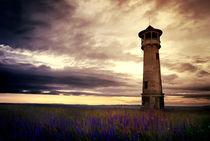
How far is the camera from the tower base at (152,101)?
17578 mm

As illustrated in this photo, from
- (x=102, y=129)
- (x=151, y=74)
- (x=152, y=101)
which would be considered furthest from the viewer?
(x=151, y=74)

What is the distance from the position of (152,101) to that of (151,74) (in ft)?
11.0

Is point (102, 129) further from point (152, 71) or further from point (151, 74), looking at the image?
point (152, 71)

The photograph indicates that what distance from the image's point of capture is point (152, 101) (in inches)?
697

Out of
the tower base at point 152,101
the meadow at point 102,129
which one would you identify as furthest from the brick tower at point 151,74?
the meadow at point 102,129

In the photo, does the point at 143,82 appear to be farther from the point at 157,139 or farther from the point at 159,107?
the point at 157,139

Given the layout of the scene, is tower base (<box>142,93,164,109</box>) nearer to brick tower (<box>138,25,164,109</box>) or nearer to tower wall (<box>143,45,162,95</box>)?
brick tower (<box>138,25,164,109</box>)

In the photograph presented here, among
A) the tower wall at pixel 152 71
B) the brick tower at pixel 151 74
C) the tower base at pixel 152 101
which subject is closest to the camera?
the tower base at pixel 152 101

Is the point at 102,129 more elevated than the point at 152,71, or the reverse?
the point at 152,71

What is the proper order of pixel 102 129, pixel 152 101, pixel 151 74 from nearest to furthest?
1. pixel 102 129
2. pixel 152 101
3. pixel 151 74

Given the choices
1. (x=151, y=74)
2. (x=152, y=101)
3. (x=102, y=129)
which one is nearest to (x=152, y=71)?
(x=151, y=74)

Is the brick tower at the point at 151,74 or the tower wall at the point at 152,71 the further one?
the tower wall at the point at 152,71

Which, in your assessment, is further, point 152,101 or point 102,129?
point 152,101

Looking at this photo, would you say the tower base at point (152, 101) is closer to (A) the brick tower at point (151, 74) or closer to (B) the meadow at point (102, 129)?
(A) the brick tower at point (151, 74)
